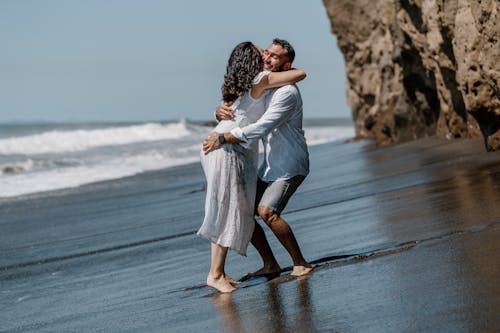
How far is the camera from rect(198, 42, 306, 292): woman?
6617mm

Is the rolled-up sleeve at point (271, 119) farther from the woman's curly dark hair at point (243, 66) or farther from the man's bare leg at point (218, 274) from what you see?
the man's bare leg at point (218, 274)

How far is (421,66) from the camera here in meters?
21.4

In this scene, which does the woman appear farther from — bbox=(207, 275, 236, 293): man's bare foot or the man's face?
the man's face

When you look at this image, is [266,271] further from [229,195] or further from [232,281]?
[229,195]

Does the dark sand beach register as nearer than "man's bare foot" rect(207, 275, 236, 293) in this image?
Yes

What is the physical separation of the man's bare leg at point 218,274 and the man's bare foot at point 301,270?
45 centimetres

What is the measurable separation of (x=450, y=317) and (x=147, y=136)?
56.0 m

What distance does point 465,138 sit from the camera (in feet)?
57.7

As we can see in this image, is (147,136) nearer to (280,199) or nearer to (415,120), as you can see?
(415,120)

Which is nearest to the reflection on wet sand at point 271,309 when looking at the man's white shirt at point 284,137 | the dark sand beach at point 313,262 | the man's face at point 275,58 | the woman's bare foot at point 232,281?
the dark sand beach at point 313,262

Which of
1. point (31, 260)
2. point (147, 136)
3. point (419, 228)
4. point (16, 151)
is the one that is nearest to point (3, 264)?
point (31, 260)

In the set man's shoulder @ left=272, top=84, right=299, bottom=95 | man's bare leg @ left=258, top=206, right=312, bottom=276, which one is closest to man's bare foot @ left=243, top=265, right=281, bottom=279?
man's bare leg @ left=258, top=206, right=312, bottom=276

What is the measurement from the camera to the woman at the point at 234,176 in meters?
6.62

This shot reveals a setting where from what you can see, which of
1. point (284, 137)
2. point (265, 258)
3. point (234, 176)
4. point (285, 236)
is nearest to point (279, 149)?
point (284, 137)
